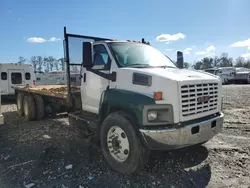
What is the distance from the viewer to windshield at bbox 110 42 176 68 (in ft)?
14.3

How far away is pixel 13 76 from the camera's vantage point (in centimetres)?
1309

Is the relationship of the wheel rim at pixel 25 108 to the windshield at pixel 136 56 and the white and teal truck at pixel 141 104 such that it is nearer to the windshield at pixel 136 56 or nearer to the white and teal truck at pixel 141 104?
the white and teal truck at pixel 141 104

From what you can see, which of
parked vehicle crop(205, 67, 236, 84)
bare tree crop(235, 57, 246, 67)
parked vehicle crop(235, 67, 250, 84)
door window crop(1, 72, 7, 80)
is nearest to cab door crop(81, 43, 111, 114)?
door window crop(1, 72, 7, 80)

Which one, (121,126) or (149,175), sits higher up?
(121,126)

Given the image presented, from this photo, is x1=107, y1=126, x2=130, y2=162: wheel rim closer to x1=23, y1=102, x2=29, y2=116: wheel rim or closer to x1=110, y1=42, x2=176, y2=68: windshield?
x1=110, y1=42, x2=176, y2=68: windshield

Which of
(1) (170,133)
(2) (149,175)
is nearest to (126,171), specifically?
(2) (149,175)

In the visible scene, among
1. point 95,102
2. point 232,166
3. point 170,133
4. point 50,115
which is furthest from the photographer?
point 50,115

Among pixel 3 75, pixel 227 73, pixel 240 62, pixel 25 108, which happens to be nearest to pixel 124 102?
pixel 25 108

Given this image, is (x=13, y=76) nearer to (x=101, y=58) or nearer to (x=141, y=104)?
(x=101, y=58)

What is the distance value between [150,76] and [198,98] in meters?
0.86

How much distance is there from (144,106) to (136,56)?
4.84 feet

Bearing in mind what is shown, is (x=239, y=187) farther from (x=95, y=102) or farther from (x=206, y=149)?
(x=95, y=102)

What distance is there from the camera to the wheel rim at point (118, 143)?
384 cm

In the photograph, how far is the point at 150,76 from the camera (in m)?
3.64
